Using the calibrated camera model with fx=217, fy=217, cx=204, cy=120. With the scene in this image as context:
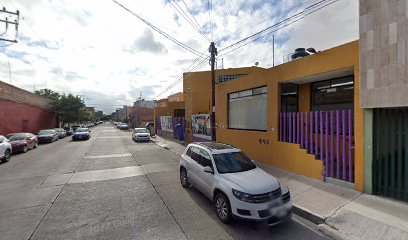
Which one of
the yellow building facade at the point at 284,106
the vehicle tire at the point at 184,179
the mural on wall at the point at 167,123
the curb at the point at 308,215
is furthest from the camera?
the mural on wall at the point at 167,123

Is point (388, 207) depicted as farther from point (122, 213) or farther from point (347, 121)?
point (122, 213)

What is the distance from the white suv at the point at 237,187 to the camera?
14.5 feet

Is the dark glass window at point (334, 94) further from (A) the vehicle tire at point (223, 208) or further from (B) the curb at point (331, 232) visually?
(A) the vehicle tire at point (223, 208)

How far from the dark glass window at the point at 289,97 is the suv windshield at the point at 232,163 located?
457 centimetres

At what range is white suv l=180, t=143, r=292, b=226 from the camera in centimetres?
443

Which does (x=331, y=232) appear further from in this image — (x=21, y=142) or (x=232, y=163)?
(x=21, y=142)

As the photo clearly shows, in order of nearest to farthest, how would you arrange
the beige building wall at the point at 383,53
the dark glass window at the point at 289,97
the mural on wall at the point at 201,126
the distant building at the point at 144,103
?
the beige building wall at the point at 383,53
the dark glass window at the point at 289,97
the mural on wall at the point at 201,126
the distant building at the point at 144,103

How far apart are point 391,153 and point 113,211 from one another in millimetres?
7367

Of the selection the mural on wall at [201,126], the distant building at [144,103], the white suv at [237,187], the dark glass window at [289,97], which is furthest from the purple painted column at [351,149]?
the distant building at [144,103]

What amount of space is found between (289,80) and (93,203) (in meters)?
8.01

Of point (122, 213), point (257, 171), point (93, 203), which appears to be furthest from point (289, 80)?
point (93, 203)

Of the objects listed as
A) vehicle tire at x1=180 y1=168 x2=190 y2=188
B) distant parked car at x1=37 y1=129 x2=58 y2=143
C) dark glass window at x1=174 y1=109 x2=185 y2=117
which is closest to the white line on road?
vehicle tire at x1=180 y1=168 x2=190 y2=188

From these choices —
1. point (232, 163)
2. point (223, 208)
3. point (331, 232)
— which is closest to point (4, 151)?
point (232, 163)

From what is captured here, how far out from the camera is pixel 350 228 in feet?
14.3
